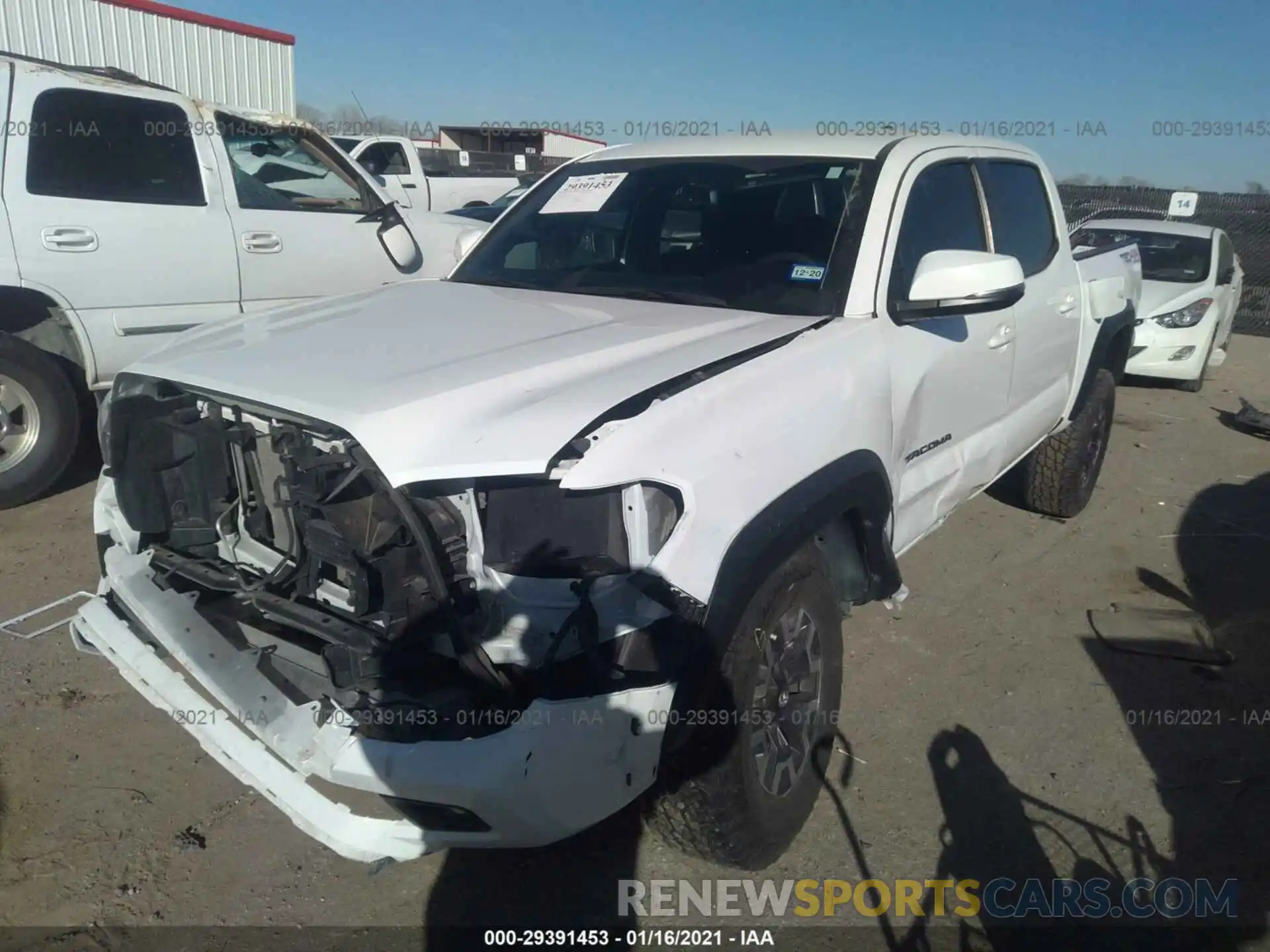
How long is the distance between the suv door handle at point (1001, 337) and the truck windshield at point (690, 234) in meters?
0.85

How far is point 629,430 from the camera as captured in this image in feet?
6.83

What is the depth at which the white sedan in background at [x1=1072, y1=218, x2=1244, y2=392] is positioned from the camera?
29.1 feet

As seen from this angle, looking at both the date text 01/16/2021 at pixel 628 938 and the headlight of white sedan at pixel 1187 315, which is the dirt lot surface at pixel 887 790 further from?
the headlight of white sedan at pixel 1187 315

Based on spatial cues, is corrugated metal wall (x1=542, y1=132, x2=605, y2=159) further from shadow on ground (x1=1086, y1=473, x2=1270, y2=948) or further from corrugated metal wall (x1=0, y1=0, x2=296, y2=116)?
shadow on ground (x1=1086, y1=473, x2=1270, y2=948)

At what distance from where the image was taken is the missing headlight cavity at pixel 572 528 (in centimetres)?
213

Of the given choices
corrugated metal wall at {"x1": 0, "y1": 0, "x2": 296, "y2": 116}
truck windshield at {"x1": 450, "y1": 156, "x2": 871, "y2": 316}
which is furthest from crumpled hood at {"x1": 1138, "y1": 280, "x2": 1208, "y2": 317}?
corrugated metal wall at {"x1": 0, "y1": 0, "x2": 296, "y2": 116}

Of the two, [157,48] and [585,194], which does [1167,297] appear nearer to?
[585,194]

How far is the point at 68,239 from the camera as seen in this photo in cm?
502

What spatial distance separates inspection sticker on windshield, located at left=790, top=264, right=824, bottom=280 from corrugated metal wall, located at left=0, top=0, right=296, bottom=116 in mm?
11463

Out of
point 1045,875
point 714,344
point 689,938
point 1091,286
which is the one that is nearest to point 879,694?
point 1045,875

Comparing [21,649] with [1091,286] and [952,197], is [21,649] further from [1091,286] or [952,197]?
[1091,286]

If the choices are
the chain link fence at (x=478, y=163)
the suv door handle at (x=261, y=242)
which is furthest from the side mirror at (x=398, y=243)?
the chain link fence at (x=478, y=163)

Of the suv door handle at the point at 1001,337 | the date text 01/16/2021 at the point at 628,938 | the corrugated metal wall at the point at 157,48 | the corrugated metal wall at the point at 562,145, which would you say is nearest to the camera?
the date text 01/16/2021 at the point at 628,938

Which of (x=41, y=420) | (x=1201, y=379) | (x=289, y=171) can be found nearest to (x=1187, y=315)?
(x=1201, y=379)
